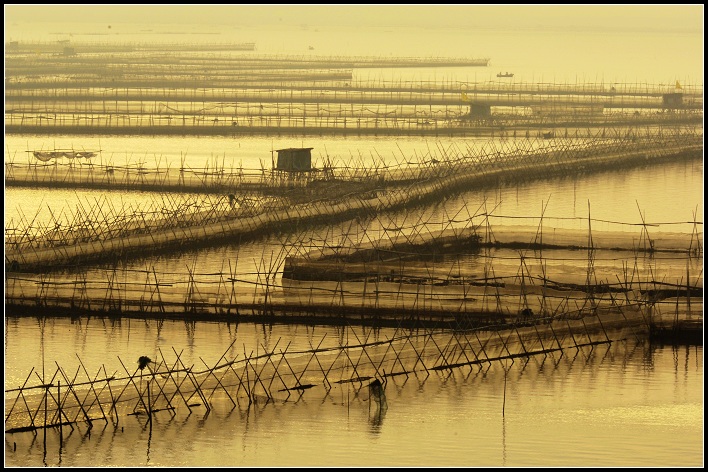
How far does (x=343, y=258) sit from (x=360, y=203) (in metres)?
8.16

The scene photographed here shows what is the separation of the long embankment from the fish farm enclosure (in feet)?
0.18

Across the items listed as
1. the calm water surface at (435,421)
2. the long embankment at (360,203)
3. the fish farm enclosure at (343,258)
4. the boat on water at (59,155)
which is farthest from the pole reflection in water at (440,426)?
the boat on water at (59,155)

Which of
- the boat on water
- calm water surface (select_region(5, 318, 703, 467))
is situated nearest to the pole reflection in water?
calm water surface (select_region(5, 318, 703, 467))

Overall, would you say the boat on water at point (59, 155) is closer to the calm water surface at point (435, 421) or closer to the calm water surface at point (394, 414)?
the calm water surface at point (394, 414)

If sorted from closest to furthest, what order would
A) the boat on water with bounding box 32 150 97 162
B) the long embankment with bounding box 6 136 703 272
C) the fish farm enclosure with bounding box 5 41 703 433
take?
1. the fish farm enclosure with bounding box 5 41 703 433
2. the long embankment with bounding box 6 136 703 272
3. the boat on water with bounding box 32 150 97 162

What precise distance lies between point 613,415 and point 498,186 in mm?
22866

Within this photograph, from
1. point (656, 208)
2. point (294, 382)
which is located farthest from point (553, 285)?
point (656, 208)

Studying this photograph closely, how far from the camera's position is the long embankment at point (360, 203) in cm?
3219

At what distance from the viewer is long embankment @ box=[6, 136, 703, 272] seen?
32.2 metres

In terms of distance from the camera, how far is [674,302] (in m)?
27.8

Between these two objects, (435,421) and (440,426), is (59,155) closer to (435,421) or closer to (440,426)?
(435,421)

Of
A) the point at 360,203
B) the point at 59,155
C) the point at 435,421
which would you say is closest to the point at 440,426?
the point at 435,421

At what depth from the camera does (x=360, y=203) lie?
3947 centimetres

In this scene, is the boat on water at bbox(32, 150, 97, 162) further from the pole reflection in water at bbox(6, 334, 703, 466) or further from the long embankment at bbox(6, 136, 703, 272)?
the pole reflection in water at bbox(6, 334, 703, 466)
